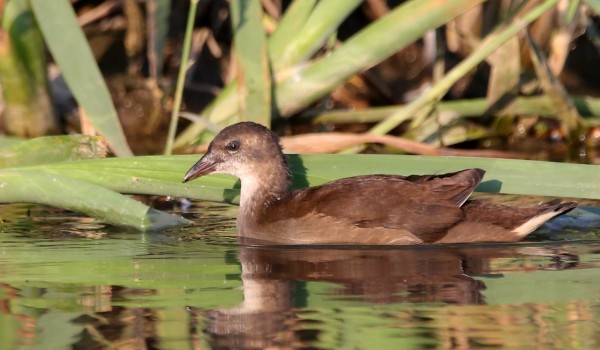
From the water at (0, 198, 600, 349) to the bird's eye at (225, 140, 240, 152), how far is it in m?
0.44

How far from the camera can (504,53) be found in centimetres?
847

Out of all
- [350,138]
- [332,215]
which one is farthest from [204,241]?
[350,138]

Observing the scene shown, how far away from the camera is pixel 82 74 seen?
667 cm

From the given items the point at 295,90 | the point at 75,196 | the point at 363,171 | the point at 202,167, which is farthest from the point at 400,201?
the point at 295,90

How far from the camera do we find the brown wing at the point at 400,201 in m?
6.11

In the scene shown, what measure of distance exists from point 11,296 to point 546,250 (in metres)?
2.38

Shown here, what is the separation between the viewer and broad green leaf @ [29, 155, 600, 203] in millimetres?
6031

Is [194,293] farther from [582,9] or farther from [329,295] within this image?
[582,9]

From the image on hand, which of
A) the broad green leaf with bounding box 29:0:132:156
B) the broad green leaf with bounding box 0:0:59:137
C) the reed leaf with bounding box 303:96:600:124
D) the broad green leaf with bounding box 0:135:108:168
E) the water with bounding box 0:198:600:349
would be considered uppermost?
the broad green leaf with bounding box 0:0:59:137

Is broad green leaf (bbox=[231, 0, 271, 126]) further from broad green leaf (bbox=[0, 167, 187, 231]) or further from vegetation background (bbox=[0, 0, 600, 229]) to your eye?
broad green leaf (bbox=[0, 167, 187, 231])

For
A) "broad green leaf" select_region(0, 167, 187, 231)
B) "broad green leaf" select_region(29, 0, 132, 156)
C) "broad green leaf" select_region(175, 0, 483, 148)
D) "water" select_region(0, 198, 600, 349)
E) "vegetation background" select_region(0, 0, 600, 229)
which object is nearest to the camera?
"water" select_region(0, 198, 600, 349)

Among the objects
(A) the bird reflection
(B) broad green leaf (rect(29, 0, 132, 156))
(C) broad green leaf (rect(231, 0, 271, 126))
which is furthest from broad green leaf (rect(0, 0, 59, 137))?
(A) the bird reflection

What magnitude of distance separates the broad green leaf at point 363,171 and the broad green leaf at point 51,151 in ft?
1.03

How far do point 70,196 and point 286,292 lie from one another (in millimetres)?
1480
